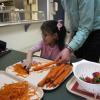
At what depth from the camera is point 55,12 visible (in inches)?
119

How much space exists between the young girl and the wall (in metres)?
0.91

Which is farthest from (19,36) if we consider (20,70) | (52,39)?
(20,70)

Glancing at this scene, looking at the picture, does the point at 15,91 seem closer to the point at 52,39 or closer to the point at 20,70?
the point at 20,70

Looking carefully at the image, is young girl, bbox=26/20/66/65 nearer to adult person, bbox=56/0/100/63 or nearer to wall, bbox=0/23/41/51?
adult person, bbox=56/0/100/63

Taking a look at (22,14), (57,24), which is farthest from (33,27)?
(57,24)

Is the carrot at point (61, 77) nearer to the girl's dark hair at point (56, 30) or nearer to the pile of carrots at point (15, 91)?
the pile of carrots at point (15, 91)

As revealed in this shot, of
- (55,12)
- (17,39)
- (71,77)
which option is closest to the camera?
(71,77)

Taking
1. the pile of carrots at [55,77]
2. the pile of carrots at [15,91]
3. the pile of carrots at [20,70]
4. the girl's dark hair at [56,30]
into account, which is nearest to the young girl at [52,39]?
the girl's dark hair at [56,30]

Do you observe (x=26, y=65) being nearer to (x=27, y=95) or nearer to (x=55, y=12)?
(x=27, y=95)

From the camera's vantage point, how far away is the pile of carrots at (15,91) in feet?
2.37

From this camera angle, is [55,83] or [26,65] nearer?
[55,83]

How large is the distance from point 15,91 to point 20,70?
249mm

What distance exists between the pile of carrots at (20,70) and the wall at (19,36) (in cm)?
122

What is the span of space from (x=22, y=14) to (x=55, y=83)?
1770 millimetres
